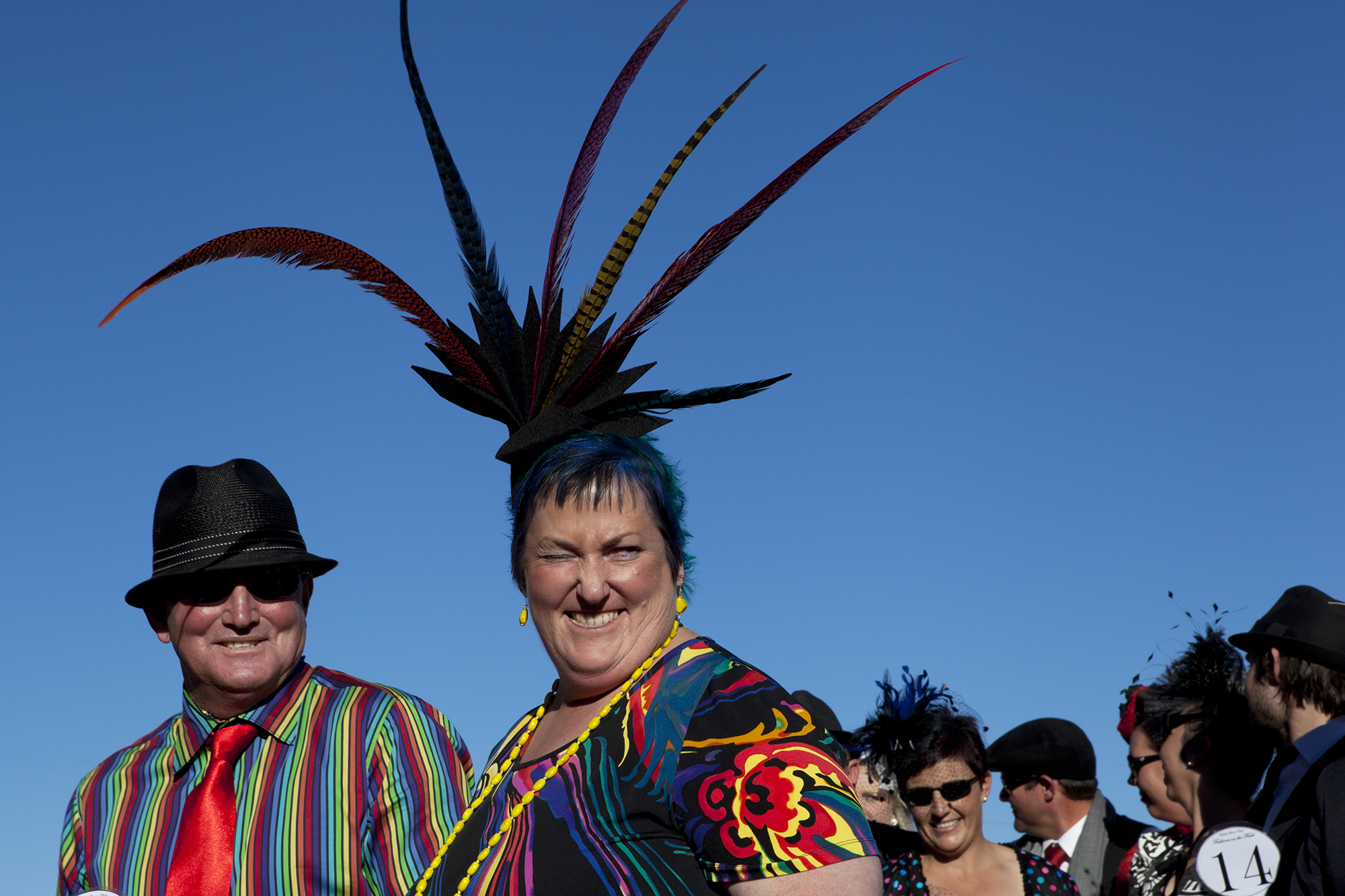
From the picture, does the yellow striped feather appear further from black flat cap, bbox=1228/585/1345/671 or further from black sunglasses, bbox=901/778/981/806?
black sunglasses, bbox=901/778/981/806

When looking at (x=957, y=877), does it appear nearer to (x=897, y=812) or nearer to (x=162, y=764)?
(x=897, y=812)

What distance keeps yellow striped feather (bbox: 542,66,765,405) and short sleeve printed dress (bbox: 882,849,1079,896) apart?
284 centimetres

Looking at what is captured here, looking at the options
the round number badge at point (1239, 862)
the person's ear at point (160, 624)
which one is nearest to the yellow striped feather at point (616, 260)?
the person's ear at point (160, 624)

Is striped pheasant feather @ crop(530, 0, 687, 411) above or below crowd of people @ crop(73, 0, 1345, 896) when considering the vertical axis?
above

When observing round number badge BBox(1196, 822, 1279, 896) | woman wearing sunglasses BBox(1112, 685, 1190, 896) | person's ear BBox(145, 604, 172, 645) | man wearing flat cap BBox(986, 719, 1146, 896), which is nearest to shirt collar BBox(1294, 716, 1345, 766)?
round number badge BBox(1196, 822, 1279, 896)

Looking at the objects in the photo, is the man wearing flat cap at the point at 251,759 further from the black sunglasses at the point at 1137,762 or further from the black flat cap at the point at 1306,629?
the black sunglasses at the point at 1137,762

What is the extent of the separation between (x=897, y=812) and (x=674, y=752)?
4.02 meters

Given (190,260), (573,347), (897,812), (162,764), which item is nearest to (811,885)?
(573,347)

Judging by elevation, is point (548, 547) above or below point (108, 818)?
above

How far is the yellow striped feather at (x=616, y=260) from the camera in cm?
255

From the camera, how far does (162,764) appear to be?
10.8 feet

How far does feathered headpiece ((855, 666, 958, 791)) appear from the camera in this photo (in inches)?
198

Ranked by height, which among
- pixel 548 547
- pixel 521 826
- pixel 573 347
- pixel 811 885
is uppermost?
pixel 573 347

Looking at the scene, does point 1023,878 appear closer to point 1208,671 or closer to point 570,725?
point 1208,671
